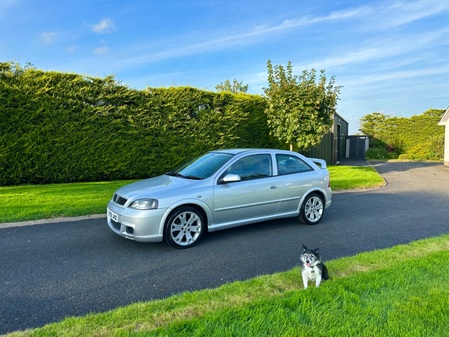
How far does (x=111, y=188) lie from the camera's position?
A: 32.2 feet

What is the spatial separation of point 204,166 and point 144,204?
1.51 m

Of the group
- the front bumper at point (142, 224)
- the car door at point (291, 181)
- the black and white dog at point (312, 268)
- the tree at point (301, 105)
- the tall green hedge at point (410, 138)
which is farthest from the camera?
the tall green hedge at point (410, 138)

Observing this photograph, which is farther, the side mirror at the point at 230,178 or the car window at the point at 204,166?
the car window at the point at 204,166

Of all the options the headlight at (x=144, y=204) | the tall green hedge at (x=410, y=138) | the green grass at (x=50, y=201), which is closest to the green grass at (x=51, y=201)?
the green grass at (x=50, y=201)

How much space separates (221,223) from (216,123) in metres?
8.94

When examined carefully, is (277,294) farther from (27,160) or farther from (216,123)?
(216,123)

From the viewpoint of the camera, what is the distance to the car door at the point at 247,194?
5316 mm

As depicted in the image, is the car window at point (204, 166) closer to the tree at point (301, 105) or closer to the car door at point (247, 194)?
the car door at point (247, 194)

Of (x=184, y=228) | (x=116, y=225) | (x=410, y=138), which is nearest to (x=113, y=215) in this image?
(x=116, y=225)

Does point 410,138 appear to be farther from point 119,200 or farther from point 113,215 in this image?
point 113,215

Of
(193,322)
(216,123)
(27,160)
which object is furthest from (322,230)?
(27,160)

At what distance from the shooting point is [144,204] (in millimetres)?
4770

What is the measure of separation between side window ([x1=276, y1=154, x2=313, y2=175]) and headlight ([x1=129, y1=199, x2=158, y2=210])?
2.54 m

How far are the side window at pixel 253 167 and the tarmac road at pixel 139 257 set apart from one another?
3.58ft
